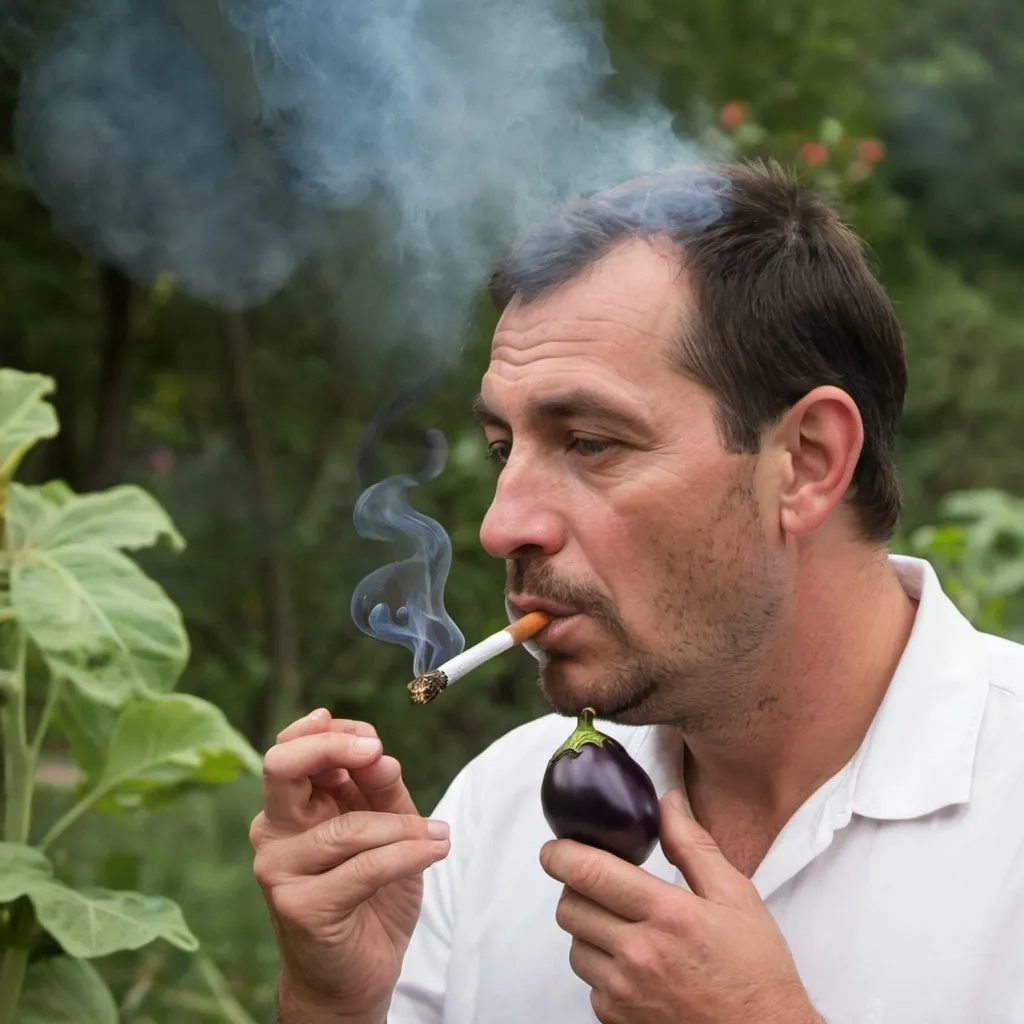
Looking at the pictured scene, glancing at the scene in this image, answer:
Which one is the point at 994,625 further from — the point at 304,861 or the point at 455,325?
the point at 304,861

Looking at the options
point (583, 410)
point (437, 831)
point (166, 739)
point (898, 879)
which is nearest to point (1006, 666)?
point (898, 879)

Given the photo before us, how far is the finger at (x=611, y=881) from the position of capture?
1546mm

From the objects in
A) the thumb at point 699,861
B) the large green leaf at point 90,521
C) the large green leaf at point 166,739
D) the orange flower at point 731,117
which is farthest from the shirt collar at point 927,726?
the orange flower at point 731,117

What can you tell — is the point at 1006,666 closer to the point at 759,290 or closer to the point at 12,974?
the point at 759,290

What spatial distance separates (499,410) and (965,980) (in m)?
0.90

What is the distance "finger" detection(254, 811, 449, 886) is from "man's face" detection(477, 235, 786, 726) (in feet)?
0.77

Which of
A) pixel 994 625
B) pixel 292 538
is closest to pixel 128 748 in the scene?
pixel 994 625

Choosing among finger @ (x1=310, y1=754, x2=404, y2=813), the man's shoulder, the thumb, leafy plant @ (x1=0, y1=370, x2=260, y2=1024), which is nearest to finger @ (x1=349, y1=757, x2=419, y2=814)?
finger @ (x1=310, y1=754, x2=404, y2=813)

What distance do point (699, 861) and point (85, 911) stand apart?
115 cm

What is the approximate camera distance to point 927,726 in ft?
5.94

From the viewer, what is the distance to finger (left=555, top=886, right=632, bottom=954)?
157 centimetres

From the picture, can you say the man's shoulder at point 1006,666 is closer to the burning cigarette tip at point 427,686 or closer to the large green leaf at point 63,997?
the burning cigarette tip at point 427,686

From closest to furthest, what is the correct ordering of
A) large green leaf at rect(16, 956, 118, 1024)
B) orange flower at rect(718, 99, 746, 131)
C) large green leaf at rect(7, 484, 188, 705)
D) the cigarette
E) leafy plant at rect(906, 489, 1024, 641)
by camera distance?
the cigarette, large green leaf at rect(7, 484, 188, 705), large green leaf at rect(16, 956, 118, 1024), leafy plant at rect(906, 489, 1024, 641), orange flower at rect(718, 99, 746, 131)

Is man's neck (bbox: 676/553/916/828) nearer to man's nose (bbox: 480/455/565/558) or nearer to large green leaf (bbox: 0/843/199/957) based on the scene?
man's nose (bbox: 480/455/565/558)
